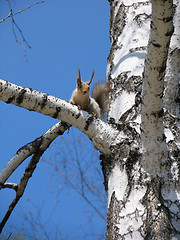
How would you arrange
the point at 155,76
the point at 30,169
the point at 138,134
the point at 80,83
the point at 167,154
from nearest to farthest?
1. the point at 155,76
2. the point at 167,154
3. the point at 138,134
4. the point at 30,169
5. the point at 80,83

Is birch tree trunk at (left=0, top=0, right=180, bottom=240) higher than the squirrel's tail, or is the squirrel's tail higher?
the squirrel's tail

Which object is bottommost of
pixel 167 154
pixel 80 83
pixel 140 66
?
pixel 167 154

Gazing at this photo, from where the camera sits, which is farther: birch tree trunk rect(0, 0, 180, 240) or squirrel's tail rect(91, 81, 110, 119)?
squirrel's tail rect(91, 81, 110, 119)

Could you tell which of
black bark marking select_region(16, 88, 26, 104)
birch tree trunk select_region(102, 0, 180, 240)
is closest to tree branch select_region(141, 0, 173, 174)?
birch tree trunk select_region(102, 0, 180, 240)

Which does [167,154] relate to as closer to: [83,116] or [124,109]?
[124,109]

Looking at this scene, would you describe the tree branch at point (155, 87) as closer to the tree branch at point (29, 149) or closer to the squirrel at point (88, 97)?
the tree branch at point (29, 149)

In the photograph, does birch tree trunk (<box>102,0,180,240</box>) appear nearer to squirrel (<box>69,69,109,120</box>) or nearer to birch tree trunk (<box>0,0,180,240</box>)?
birch tree trunk (<box>0,0,180,240</box>)

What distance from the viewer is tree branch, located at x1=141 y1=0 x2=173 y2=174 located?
35.5 inches

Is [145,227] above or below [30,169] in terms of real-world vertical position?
below

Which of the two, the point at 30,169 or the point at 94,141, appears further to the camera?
the point at 30,169

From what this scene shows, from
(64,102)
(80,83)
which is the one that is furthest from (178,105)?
(80,83)

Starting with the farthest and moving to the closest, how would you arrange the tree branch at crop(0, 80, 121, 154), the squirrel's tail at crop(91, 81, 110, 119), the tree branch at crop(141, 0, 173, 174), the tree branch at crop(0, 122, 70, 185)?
the squirrel's tail at crop(91, 81, 110, 119), the tree branch at crop(0, 122, 70, 185), the tree branch at crop(0, 80, 121, 154), the tree branch at crop(141, 0, 173, 174)

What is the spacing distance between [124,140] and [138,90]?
10.6 inches

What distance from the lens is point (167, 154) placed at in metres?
1.19
